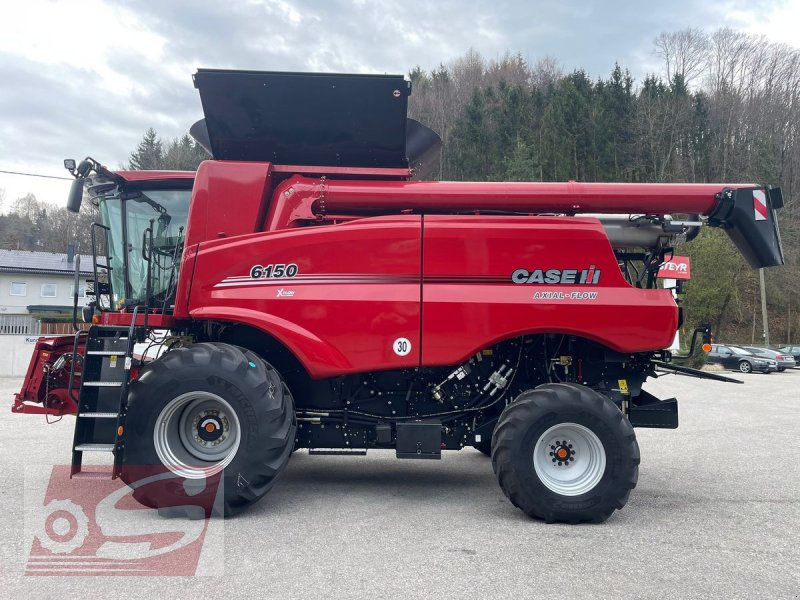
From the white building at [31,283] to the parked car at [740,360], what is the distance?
129ft

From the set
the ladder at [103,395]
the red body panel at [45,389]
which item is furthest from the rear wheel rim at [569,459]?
the red body panel at [45,389]

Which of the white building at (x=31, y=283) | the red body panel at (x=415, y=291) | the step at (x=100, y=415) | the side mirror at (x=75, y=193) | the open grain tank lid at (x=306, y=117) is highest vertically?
the white building at (x=31, y=283)

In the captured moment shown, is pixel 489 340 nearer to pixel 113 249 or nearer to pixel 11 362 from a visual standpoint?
pixel 113 249

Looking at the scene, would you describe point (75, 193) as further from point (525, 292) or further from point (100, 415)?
point (525, 292)

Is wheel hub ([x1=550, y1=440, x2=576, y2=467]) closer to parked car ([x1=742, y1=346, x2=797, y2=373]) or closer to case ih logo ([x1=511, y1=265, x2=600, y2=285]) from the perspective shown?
case ih logo ([x1=511, y1=265, x2=600, y2=285])

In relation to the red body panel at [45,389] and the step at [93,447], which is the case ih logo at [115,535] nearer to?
the step at [93,447]

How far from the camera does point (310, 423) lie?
19.9ft

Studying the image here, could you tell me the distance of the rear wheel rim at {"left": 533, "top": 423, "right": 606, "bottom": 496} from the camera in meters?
5.44

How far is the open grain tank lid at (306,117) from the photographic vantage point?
5844mm

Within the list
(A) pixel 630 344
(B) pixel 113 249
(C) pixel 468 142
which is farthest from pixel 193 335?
(C) pixel 468 142

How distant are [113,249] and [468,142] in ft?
124

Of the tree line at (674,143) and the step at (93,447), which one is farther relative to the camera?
the tree line at (674,143)

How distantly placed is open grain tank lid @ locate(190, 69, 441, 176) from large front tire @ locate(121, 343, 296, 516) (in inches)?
81.9

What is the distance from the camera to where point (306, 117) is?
605 centimetres
